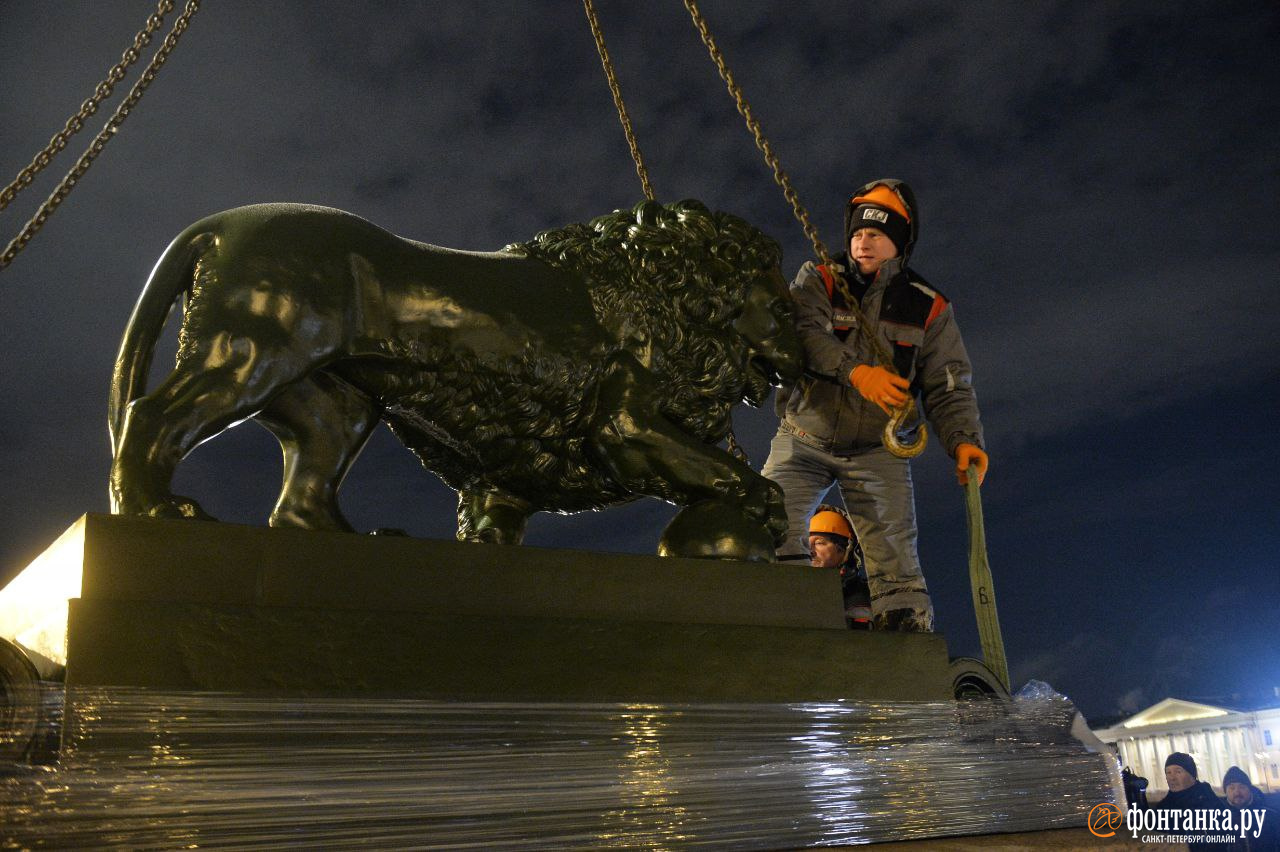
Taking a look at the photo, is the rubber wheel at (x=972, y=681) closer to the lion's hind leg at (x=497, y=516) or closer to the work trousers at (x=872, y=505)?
the work trousers at (x=872, y=505)

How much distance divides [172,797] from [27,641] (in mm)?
446

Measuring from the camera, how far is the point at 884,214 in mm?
3107

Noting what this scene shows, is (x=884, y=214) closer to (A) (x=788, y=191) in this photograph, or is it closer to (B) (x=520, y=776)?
(A) (x=788, y=191)

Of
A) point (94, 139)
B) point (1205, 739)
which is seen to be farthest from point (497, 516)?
point (1205, 739)

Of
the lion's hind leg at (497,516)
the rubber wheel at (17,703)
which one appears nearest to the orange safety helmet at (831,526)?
the lion's hind leg at (497,516)

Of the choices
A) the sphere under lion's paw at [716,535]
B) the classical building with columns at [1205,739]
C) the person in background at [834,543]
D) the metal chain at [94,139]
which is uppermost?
the metal chain at [94,139]

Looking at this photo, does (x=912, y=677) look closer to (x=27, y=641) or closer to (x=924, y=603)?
(x=924, y=603)

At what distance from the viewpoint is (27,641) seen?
1554 mm

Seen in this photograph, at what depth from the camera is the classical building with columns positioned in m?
10.1

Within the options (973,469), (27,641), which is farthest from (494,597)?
(973,469)

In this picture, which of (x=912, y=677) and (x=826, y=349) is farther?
(x=826, y=349)

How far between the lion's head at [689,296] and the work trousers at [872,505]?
2.50 feet

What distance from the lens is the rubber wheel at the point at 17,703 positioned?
1.28 metres

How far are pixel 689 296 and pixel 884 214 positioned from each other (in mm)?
1111
